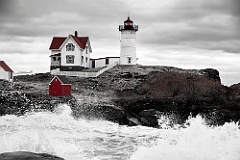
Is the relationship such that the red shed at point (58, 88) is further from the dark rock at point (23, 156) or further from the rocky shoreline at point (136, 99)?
the dark rock at point (23, 156)

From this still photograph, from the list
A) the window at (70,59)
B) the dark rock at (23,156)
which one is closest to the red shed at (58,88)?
the window at (70,59)

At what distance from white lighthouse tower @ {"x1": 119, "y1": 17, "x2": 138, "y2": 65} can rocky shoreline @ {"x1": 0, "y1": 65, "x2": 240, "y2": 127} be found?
21.0ft

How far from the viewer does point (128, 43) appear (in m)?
41.2

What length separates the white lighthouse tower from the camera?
40969mm

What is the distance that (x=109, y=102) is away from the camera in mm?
25203

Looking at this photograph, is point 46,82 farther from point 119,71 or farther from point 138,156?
point 138,156

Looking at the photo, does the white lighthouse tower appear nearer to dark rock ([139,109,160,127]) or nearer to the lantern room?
the lantern room

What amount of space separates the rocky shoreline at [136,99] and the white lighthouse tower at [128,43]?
21.0ft

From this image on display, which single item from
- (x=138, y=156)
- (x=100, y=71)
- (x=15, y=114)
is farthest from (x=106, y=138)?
(x=100, y=71)

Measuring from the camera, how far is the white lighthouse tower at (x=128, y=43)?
134 ft

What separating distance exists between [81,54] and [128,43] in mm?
5509

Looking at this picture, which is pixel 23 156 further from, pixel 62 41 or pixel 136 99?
pixel 62 41

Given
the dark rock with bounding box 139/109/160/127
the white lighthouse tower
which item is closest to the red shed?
the dark rock with bounding box 139/109/160/127

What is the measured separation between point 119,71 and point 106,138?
Answer: 2040 centimetres
